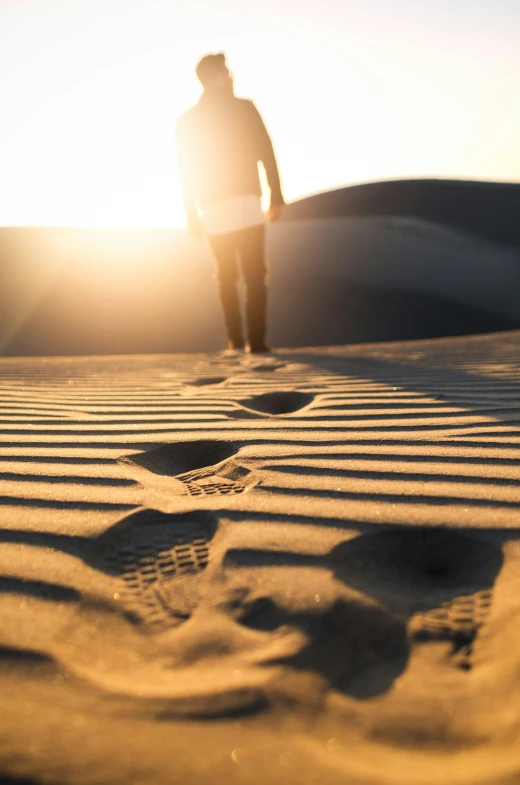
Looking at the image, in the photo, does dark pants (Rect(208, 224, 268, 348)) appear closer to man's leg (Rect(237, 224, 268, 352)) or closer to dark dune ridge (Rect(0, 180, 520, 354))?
man's leg (Rect(237, 224, 268, 352))

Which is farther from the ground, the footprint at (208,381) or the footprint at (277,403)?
the footprint at (208,381)

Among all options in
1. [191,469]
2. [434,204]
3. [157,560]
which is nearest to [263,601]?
[157,560]

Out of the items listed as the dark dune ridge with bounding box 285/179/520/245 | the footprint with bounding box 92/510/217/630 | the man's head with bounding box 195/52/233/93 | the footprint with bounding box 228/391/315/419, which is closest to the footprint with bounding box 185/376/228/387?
the footprint with bounding box 228/391/315/419

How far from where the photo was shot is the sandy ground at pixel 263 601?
80cm

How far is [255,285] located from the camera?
5000mm

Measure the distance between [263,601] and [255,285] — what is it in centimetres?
405

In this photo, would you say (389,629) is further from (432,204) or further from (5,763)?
(432,204)

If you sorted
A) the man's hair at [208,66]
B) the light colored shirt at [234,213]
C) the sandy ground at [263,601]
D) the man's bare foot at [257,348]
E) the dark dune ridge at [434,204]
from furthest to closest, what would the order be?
the dark dune ridge at [434,204], the man's bare foot at [257,348], the light colored shirt at [234,213], the man's hair at [208,66], the sandy ground at [263,601]

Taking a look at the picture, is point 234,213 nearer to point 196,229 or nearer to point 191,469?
point 196,229

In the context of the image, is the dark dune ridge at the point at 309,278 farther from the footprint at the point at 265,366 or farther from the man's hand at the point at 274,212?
the footprint at the point at 265,366

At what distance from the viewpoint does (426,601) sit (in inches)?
43.7

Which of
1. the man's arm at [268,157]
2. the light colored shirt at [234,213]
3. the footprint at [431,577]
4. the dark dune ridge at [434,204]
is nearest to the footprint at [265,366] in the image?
the light colored shirt at [234,213]

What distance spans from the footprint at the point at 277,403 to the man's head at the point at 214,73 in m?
2.79

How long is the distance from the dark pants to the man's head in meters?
0.97
